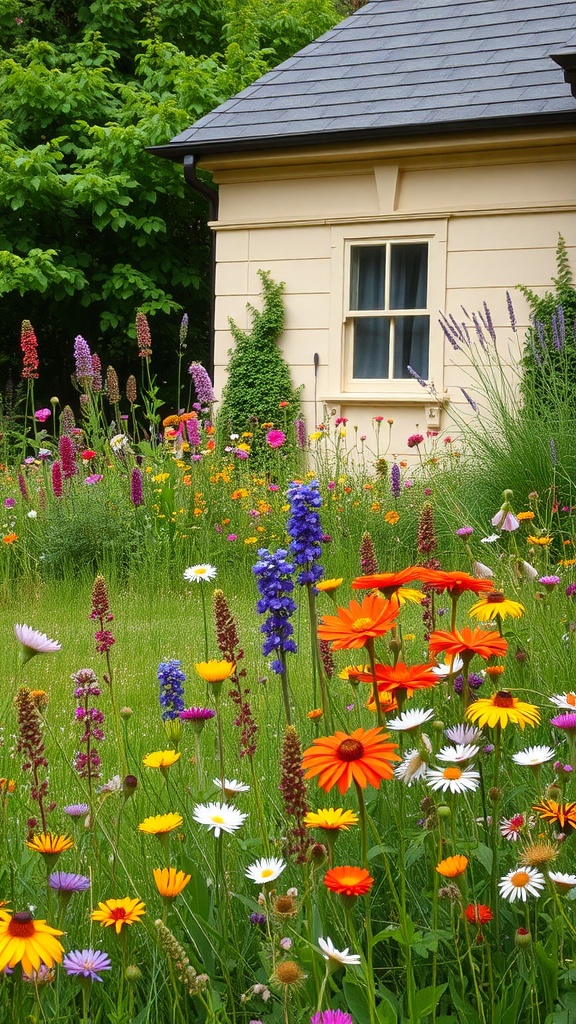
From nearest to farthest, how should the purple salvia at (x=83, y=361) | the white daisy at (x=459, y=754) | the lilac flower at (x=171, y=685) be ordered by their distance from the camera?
1. the white daisy at (x=459, y=754)
2. the lilac flower at (x=171, y=685)
3. the purple salvia at (x=83, y=361)

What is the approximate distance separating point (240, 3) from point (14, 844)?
1646 cm

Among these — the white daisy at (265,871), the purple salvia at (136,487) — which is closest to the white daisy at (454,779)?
the white daisy at (265,871)

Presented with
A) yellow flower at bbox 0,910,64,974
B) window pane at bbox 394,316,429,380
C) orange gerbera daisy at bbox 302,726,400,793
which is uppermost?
window pane at bbox 394,316,429,380

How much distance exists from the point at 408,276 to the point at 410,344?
25.4 inches

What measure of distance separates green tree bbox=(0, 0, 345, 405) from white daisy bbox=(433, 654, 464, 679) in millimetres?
12058

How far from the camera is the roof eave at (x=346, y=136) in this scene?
878cm

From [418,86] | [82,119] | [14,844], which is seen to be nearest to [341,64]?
[418,86]

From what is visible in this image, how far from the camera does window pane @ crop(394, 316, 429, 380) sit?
980 centimetres

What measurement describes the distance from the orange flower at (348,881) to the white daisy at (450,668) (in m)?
0.49

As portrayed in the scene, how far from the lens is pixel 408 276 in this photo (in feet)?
32.4

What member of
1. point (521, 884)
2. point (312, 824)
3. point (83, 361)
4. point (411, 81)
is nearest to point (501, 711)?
point (521, 884)

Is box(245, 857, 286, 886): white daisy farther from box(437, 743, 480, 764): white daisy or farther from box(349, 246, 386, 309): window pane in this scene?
box(349, 246, 386, 309): window pane

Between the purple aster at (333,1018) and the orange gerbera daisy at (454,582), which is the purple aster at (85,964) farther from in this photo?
the orange gerbera daisy at (454,582)

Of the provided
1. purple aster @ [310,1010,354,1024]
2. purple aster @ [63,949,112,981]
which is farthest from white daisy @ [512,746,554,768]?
purple aster @ [63,949,112,981]
